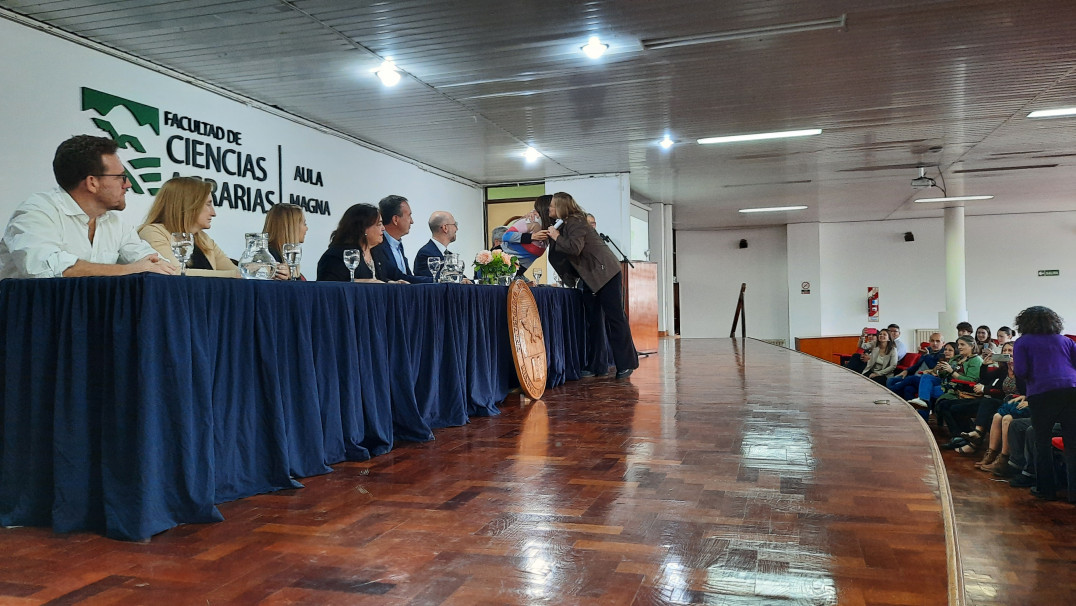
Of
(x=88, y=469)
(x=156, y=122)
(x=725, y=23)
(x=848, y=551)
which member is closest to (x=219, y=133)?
(x=156, y=122)

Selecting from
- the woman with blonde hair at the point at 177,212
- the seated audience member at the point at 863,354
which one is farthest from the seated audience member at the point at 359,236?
the seated audience member at the point at 863,354

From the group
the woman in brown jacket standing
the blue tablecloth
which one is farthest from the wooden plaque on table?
the blue tablecloth

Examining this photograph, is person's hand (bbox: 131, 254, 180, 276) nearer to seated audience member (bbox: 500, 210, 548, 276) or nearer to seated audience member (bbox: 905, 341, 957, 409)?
seated audience member (bbox: 500, 210, 548, 276)

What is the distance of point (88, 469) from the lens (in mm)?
2049

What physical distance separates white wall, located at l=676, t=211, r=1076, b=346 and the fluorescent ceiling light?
495 inches

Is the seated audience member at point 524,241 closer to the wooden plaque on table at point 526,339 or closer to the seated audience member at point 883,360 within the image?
the wooden plaque on table at point 526,339

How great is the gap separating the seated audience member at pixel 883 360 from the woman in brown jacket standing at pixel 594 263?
6.73 m

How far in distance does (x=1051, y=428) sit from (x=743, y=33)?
11.8ft

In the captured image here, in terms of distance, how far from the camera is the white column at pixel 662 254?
14.0 m

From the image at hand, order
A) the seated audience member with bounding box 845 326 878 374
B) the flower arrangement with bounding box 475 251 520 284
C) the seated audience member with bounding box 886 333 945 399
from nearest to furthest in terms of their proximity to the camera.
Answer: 1. the flower arrangement with bounding box 475 251 520 284
2. the seated audience member with bounding box 886 333 945 399
3. the seated audience member with bounding box 845 326 878 374

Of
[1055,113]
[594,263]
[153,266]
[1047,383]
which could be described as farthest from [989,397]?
[153,266]

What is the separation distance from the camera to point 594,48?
5.54 meters

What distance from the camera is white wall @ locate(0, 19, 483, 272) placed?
15.4ft

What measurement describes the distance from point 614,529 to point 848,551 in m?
0.57
